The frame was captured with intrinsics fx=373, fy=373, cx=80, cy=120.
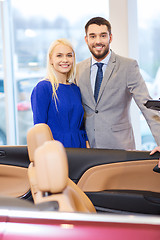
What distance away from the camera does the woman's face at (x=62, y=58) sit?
2918 mm

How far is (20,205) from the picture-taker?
49.3 inches

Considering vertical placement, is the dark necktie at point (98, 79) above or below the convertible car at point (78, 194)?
above

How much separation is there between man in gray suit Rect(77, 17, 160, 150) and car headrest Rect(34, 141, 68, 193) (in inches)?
66.6

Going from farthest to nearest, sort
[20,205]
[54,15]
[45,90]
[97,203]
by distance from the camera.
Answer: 1. [54,15]
2. [45,90]
3. [97,203]
4. [20,205]

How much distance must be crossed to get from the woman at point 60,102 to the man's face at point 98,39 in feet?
0.61

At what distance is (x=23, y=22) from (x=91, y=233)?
20.0ft

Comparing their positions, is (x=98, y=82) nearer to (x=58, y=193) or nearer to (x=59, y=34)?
(x=58, y=193)

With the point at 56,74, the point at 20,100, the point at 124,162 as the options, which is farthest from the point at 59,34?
the point at 124,162

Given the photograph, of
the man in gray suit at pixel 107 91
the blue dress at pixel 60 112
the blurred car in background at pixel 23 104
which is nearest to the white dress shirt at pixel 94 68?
the man in gray suit at pixel 107 91

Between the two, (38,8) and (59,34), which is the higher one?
(38,8)

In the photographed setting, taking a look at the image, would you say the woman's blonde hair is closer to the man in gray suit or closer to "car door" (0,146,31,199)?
the man in gray suit

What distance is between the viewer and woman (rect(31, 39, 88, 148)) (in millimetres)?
2869

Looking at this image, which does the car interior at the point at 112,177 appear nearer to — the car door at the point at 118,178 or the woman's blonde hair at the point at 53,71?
the car door at the point at 118,178

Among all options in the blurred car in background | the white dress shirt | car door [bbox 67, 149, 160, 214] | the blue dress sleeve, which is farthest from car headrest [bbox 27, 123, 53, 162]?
the blurred car in background
